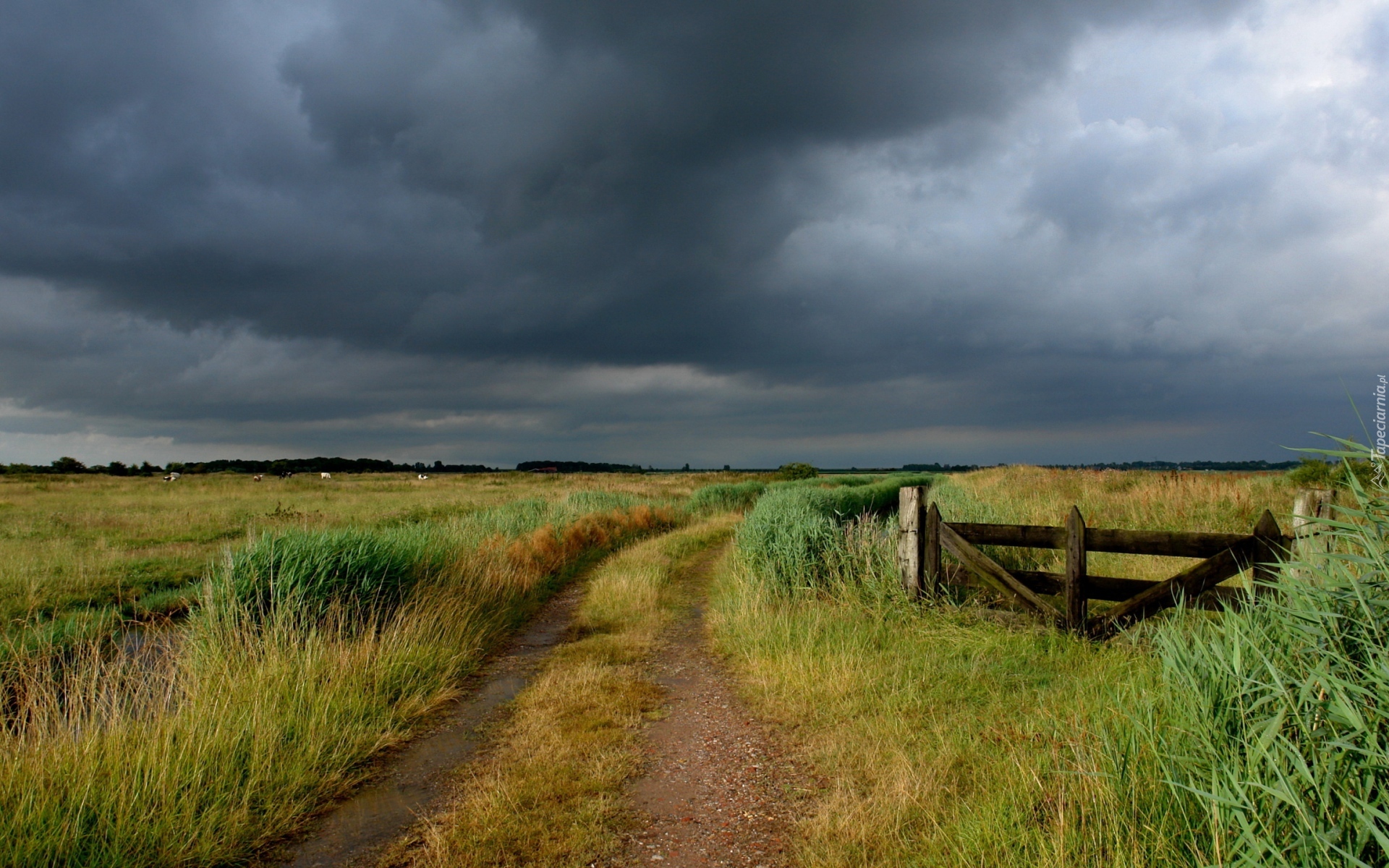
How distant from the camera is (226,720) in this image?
5.71 metres

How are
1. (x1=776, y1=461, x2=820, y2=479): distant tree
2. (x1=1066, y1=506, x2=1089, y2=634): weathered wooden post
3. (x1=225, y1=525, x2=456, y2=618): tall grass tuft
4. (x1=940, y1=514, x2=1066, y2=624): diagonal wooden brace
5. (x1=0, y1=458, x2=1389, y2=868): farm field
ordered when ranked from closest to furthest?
(x1=0, y1=458, x2=1389, y2=868): farm field → (x1=1066, y1=506, x2=1089, y2=634): weathered wooden post → (x1=940, y1=514, x2=1066, y2=624): diagonal wooden brace → (x1=225, y1=525, x2=456, y2=618): tall grass tuft → (x1=776, y1=461, x2=820, y2=479): distant tree

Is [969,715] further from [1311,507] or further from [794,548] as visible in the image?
[794,548]

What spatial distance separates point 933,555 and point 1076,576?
1844 millimetres

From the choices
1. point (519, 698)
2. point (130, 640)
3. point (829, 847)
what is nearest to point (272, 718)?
point (519, 698)

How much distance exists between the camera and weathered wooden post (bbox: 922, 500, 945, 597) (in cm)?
966

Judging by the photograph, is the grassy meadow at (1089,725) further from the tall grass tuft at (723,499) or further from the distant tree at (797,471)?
the distant tree at (797,471)

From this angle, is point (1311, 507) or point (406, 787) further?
point (1311, 507)

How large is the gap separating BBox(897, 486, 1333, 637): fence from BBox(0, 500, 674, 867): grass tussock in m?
6.63

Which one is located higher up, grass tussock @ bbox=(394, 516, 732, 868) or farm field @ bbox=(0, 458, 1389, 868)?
farm field @ bbox=(0, 458, 1389, 868)

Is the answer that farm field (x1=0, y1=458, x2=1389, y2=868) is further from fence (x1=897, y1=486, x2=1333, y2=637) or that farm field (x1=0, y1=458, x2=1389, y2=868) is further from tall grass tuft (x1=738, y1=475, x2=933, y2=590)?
fence (x1=897, y1=486, x2=1333, y2=637)

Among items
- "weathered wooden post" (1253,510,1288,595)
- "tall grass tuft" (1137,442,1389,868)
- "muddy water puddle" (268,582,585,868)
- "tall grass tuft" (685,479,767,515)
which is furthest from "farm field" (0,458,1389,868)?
"tall grass tuft" (685,479,767,515)

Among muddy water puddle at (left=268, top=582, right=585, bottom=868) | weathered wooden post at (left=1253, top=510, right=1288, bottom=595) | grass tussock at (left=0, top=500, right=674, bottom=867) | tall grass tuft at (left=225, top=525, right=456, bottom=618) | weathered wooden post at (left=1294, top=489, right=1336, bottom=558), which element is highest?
weathered wooden post at (left=1294, top=489, right=1336, bottom=558)

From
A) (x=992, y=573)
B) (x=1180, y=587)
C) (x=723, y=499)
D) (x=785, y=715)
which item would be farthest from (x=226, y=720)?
(x=723, y=499)

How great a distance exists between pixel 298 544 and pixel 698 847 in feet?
25.8
